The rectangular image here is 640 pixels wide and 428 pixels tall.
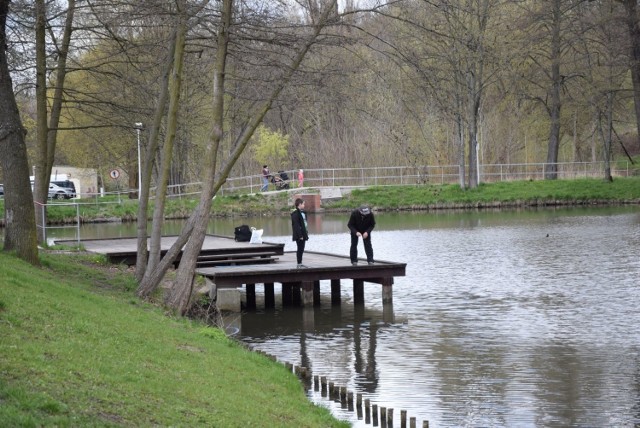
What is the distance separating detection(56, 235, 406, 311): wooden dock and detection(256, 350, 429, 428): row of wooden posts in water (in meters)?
7.23

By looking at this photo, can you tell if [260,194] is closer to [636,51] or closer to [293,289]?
[636,51]

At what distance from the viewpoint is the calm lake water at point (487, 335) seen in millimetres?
13844

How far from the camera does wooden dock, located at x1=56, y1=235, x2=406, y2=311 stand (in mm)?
23000

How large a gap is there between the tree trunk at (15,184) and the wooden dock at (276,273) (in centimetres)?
443

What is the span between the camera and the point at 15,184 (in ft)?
65.5

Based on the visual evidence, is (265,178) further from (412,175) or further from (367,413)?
(367,413)

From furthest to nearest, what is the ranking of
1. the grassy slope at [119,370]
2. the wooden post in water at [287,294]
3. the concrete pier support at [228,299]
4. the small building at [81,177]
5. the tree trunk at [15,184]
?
1. the small building at [81,177]
2. the wooden post in water at [287,294]
3. the concrete pier support at [228,299]
4. the tree trunk at [15,184]
5. the grassy slope at [119,370]

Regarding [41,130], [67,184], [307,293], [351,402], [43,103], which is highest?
[43,103]

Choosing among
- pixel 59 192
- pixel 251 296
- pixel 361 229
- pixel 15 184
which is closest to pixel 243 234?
pixel 251 296

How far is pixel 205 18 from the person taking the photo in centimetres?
1888

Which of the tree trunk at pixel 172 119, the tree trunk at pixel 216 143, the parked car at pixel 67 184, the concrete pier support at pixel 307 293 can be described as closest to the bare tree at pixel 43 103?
the tree trunk at pixel 172 119

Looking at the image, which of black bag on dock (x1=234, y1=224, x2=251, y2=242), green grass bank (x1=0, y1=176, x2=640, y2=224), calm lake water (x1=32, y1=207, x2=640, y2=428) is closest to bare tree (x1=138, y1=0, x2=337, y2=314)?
calm lake water (x1=32, y1=207, x2=640, y2=428)

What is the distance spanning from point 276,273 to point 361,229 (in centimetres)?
221

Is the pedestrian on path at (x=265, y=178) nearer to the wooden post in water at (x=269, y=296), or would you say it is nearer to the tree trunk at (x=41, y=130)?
the tree trunk at (x=41, y=130)
